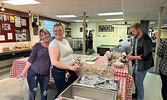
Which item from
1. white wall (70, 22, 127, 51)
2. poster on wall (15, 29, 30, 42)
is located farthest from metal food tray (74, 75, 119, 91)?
white wall (70, 22, 127, 51)

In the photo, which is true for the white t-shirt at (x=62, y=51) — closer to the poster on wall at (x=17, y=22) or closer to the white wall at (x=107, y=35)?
the poster on wall at (x=17, y=22)

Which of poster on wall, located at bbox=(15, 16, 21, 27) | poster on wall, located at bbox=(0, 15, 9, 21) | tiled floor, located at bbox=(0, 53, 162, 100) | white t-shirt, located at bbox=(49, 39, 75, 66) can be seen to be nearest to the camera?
white t-shirt, located at bbox=(49, 39, 75, 66)

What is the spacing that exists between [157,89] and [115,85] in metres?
2.36

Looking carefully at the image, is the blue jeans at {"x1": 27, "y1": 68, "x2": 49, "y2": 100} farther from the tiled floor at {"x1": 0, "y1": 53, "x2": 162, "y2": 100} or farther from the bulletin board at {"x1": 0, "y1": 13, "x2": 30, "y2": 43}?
the bulletin board at {"x1": 0, "y1": 13, "x2": 30, "y2": 43}

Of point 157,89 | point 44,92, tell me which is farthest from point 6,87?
point 157,89

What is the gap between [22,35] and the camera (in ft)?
17.1

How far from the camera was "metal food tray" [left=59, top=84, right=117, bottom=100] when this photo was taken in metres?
0.99

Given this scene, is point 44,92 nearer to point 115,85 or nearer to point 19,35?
point 115,85

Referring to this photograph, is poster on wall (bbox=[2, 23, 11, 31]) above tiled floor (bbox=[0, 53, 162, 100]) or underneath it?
above

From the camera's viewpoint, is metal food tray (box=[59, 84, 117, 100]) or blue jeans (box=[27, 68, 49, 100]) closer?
metal food tray (box=[59, 84, 117, 100])

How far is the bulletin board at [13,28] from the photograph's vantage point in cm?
432

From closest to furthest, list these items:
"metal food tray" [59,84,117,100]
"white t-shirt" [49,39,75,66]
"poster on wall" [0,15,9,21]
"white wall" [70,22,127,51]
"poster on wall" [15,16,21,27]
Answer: "metal food tray" [59,84,117,100] → "white t-shirt" [49,39,75,66] → "poster on wall" [0,15,9,21] → "poster on wall" [15,16,21,27] → "white wall" [70,22,127,51]

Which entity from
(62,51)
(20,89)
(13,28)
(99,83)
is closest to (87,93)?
(99,83)

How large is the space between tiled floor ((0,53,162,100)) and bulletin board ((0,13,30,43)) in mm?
1830
